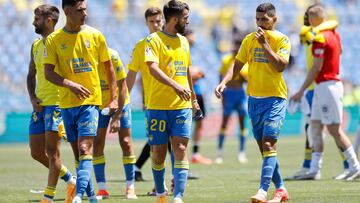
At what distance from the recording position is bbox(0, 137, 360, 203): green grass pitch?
36.9 feet

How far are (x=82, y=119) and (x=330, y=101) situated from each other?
18.5 feet

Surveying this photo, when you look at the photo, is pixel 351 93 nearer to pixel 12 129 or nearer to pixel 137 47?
pixel 12 129

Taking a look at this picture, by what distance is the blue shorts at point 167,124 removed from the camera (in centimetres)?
963

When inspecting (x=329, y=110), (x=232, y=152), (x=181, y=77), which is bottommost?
(x=232, y=152)

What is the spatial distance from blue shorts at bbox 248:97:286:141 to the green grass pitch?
927 mm

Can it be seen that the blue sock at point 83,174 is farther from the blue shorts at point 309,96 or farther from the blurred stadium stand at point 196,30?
the blurred stadium stand at point 196,30

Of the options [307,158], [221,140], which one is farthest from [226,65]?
[307,158]

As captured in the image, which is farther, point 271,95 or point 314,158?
point 314,158

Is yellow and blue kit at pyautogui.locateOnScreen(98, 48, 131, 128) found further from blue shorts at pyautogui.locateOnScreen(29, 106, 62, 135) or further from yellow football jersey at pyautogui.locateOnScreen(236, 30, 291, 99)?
yellow football jersey at pyautogui.locateOnScreen(236, 30, 291, 99)

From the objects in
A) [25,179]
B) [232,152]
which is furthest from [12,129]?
[25,179]

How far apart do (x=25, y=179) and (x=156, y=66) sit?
642 centimetres

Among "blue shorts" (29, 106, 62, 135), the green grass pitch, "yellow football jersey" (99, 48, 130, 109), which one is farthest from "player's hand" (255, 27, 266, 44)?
"blue shorts" (29, 106, 62, 135)

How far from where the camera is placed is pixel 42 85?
1062 cm

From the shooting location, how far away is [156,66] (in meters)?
9.47
